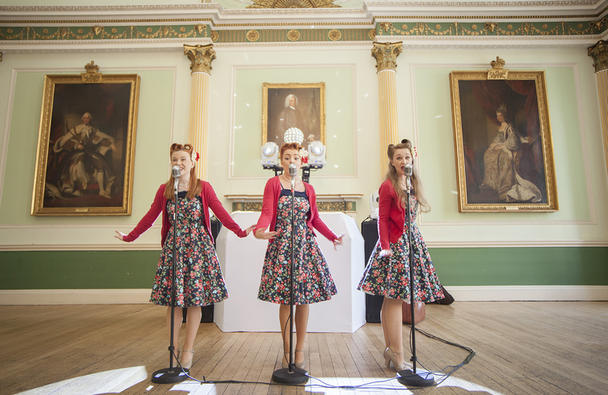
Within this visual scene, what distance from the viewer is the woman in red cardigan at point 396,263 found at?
2236 mm

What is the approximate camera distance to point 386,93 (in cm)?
595

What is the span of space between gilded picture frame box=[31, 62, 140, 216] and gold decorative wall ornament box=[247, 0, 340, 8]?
2603mm

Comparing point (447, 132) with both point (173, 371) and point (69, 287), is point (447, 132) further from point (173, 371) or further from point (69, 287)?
point (69, 287)

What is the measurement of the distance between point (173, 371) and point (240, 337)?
1.08 meters

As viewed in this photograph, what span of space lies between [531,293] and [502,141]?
250 centimetres

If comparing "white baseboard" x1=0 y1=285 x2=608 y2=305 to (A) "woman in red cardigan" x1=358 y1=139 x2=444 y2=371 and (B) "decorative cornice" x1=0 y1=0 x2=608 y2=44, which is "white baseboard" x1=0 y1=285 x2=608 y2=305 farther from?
(B) "decorative cornice" x1=0 y1=0 x2=608 y2=44

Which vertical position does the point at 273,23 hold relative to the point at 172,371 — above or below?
above

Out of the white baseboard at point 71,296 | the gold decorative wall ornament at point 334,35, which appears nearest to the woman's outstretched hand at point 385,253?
the white baseboard at point 71,296

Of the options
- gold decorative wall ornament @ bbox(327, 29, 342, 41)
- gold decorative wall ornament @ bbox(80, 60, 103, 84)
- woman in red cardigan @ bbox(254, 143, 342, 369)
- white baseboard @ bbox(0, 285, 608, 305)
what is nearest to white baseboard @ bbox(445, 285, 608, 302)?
white baseboard @ bbox(0, 285, 608, 305)

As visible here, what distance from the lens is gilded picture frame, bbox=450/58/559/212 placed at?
571cm

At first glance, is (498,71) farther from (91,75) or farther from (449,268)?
(91,75)

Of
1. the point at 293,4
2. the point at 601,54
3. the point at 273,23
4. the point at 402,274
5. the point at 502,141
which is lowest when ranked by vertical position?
the point at 402,274

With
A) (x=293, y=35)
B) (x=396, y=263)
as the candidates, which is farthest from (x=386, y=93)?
(x=396, y=263)

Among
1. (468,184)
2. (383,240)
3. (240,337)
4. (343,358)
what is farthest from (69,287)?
(468,184)
